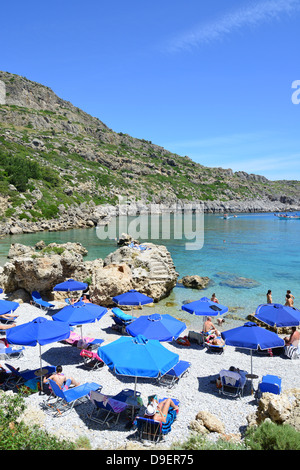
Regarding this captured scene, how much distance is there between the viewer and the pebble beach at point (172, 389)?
656 centimetres

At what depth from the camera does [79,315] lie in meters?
10.5

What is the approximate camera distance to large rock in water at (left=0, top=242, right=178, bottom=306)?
55.6ft

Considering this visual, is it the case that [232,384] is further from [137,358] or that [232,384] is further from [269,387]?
[137,358]

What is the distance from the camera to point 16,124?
115 meters

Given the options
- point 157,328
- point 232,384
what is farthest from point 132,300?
point 232,384

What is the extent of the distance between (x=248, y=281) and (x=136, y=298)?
14.5m

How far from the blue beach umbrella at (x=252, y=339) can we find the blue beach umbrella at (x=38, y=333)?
5059 mm

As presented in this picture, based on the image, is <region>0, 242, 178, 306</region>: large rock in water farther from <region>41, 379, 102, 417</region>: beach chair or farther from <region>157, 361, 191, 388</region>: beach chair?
<region>41, 379, 102, 417</region>: beach chair

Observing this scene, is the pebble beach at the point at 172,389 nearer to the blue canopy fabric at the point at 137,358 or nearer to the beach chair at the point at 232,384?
the beach chair at the point at 232,384

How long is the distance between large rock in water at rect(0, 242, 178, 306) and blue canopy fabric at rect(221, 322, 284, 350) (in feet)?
29.0

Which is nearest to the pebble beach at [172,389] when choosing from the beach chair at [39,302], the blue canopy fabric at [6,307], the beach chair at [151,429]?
the beach chair at [151,429]

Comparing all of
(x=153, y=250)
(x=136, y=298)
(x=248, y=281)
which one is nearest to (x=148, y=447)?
(x=136, y=298)
